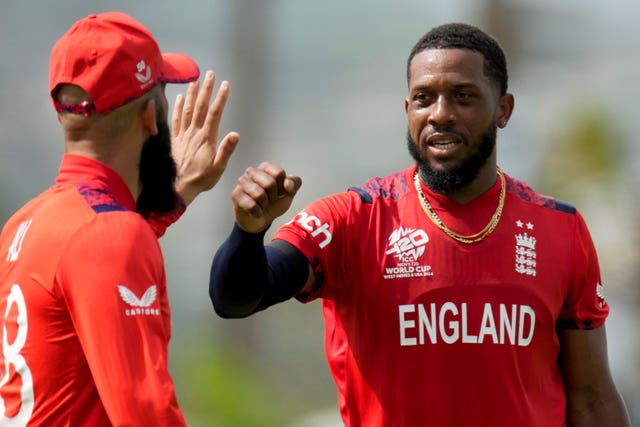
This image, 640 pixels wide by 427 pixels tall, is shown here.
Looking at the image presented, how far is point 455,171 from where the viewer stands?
4.74 metres

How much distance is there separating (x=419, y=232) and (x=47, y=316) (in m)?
1.50

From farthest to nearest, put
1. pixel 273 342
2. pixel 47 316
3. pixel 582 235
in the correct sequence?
1. pixel 273 342
2. pixel 582 235
3. pixel 47 316

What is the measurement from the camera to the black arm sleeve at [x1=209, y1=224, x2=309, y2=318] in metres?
4.25

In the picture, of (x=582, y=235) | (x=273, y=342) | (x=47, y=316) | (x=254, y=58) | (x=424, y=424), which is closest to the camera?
(x=47, y=316)

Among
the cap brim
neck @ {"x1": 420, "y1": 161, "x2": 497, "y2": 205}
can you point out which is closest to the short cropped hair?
neck @ {"x1": 420, "y1": 161, "x2": 497, "y2": 205}

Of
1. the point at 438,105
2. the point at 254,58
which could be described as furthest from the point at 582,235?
the point at 254,58

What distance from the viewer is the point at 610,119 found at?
1285cm

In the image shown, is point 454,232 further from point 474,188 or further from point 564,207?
point 564,207

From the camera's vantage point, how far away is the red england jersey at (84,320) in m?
3.55

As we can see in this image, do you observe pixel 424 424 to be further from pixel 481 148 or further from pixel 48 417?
pixel 48 417

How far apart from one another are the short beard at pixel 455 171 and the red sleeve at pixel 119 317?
1.38 meters

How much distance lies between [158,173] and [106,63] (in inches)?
14.5

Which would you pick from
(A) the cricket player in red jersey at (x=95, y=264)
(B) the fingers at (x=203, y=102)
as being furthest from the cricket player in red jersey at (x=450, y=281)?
(A) the cricket player in red jersey at (x=95, y=264)

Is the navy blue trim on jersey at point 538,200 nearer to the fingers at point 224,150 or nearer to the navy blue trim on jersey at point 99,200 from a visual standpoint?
the fingers at point 224,150
